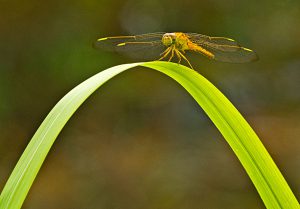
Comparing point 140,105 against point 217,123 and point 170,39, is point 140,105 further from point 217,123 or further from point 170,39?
point 217,123

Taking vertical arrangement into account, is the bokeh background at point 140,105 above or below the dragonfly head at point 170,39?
above

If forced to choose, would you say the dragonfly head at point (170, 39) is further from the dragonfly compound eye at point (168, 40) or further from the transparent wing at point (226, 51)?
the transparent wing at point (226, 51)

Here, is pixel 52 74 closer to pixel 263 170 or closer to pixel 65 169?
pixel 65 169

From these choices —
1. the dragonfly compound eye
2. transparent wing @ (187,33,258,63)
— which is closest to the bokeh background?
transparent wing @ (187,33,258,63)

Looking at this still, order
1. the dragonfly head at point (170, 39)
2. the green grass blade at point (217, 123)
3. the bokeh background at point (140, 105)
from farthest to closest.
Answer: the bokeh background at point (140, 105), the dragonfly head at point (170, 39), the green grass blade at point (217, 123)

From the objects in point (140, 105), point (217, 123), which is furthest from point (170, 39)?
point (140, 105)

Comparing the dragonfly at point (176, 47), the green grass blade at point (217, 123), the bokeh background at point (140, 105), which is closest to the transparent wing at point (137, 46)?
the dragonfly at point (176, 47)

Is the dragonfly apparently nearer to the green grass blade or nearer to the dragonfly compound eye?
the dragonfly compound eye
